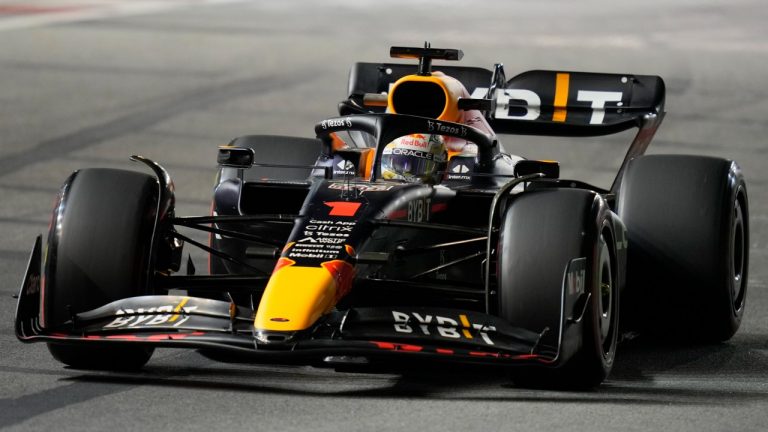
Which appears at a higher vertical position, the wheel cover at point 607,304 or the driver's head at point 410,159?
the driver's head at point 410,159

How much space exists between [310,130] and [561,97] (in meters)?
8.67

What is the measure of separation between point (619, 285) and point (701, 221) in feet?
2.74

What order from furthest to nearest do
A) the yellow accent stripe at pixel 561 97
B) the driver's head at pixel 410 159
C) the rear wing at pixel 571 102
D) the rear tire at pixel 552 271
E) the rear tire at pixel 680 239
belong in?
the yellow accent stripe at pixel 561 97, the rear wing at pixel 571 102, the driver's head at pixel 410 159, the rear tire at pixel 680 239, the rear tire at pixel 552 271

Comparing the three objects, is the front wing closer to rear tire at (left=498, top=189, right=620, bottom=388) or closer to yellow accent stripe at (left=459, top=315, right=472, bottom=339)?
yellow accent stripe at (left=459, top=315, right=472, bottom=339)

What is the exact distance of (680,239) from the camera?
790 cm

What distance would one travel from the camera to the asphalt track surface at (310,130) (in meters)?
6.18

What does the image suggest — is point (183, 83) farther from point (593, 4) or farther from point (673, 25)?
point (593, 4)

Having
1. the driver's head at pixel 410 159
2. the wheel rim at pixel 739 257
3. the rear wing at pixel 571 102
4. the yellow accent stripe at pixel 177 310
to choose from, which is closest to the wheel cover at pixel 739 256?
the wheel rim at pixel 739 257

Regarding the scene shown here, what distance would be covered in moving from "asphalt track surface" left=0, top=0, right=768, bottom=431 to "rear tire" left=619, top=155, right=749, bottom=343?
215mm

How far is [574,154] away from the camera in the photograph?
1717 cm

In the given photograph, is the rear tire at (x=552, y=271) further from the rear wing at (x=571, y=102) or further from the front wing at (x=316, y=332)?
the rear wing at (x=571, y=102)

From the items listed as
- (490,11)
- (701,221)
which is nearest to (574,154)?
(701,221)

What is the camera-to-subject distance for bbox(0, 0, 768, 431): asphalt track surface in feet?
20.3

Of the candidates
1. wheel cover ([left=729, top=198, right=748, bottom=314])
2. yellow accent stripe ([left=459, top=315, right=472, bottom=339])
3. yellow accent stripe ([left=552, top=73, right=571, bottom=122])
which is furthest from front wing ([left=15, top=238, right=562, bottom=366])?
yellow accent stripe ([left=552, top=73, right=571, bottom=122])
